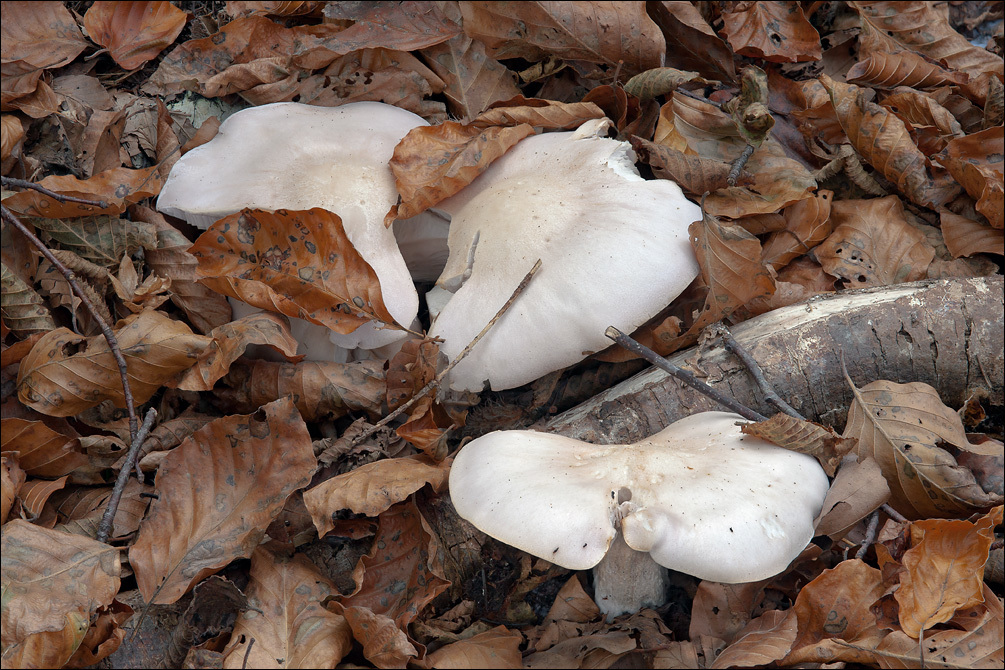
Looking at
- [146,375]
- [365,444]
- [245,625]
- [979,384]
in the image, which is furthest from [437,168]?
[979,384]

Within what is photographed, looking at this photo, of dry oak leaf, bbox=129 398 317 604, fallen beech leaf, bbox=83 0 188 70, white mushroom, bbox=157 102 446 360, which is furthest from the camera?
fallen beech leaf, bbox=83 0 188 70

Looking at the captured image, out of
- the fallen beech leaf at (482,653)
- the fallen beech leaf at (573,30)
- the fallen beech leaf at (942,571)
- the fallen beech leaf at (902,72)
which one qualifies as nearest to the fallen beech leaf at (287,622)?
the fallen beech leaf at (482,653)

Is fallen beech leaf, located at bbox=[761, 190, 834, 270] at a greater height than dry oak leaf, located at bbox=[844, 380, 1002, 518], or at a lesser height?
greater

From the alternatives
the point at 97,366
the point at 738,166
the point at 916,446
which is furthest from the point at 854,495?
the point at 97,366

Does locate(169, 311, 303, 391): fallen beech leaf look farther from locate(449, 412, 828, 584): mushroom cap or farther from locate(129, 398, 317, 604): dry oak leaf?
locate(449, 412, 828, 584): mushroom cap

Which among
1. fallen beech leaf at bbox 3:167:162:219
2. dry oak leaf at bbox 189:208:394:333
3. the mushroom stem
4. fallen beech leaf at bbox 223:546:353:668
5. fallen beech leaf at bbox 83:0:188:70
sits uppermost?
fallen beech leaf at bbox 83:0:188:70

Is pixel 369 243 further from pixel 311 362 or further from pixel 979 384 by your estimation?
pixel 979 384

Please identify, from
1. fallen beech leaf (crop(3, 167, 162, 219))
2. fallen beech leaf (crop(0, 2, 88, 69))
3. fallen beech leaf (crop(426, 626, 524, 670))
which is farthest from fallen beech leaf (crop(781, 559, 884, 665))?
fallen beech leaf (crop(0, 2, 88, 69))
